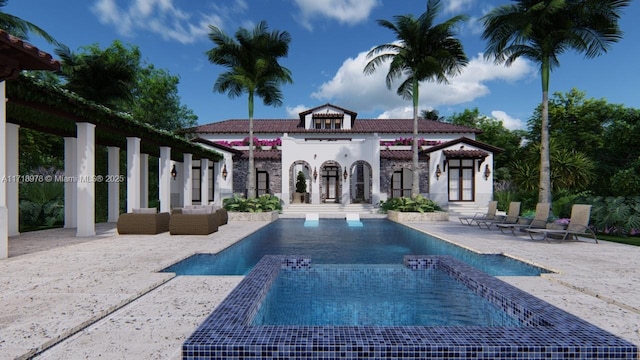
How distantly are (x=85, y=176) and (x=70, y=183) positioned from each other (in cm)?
341

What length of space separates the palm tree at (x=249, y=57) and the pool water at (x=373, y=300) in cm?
1357

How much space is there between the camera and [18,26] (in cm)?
1436

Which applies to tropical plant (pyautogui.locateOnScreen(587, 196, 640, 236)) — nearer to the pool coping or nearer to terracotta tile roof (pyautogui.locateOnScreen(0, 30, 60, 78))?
the pool coping

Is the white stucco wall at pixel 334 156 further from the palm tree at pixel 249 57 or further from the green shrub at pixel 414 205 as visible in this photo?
the green shrub at pixel 414 205

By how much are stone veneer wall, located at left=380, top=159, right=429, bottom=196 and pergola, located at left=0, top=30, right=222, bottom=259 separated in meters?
13.9

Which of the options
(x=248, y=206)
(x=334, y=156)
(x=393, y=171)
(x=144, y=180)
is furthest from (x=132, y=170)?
(x=393, y=171)

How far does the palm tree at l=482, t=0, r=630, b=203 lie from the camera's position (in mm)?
11859

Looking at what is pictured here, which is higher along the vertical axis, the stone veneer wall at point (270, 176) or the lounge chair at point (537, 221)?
the stone veneer wall at point (270, 176)

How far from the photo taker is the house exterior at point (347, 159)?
23.1m

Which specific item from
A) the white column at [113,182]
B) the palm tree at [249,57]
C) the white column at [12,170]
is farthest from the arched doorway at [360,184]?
the white column at [12,170]

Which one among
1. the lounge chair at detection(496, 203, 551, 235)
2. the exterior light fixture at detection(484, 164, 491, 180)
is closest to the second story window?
A: the exterior light fixture at detection(484, 164, 491, 180)

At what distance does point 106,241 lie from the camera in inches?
385

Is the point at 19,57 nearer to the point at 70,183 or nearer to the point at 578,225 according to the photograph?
the point at 70,183

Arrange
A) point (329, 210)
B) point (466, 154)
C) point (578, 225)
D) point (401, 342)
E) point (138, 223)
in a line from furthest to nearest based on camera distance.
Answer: point (466, 154), point (329, 210), point (138, 223), point (578, 225), point (401, 342)
